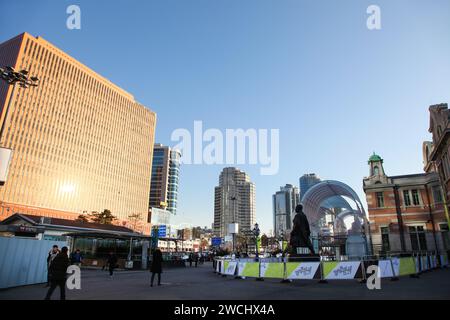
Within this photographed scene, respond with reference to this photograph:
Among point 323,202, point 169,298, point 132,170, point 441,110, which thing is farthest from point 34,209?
point 441,110

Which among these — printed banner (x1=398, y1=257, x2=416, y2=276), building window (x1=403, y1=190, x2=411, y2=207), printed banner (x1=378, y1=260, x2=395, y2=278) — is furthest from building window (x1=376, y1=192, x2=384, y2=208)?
printed banner (x1=378, y1=260, x2=395, y2=278)

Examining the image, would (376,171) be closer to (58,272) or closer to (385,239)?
(385,239)

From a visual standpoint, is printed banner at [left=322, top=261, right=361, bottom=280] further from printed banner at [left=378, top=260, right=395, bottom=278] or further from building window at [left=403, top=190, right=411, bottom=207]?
building window at [left=403, top=190, right=411, bottom=207]

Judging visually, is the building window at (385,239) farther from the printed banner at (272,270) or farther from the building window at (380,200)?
the printed banner at (272,270)

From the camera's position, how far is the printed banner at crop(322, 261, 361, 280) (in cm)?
1438

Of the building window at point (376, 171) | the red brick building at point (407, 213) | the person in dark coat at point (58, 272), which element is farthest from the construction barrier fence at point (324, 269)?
the building window at point (376, 171)

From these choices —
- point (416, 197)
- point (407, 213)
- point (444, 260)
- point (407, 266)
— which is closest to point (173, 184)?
point (407, 213)

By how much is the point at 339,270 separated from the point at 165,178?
14485 centimetres

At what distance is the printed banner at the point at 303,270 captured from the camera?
14.6m

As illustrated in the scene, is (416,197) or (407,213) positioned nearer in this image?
(407,213)

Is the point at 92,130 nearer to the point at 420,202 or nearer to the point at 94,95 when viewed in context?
the point at 94,95

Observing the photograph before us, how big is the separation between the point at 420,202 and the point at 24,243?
39.5 metres

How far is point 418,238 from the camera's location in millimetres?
34219
